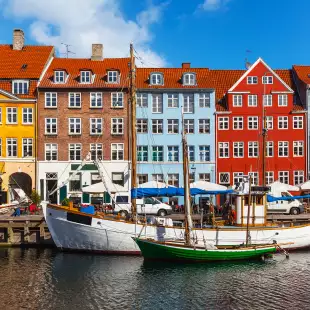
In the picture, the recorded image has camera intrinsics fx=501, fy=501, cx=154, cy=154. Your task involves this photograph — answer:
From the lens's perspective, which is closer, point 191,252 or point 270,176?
point 191,252

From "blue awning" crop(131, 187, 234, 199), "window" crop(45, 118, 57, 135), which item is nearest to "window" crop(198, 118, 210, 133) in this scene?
"blue awning" crop(131, 187, 234, 199)

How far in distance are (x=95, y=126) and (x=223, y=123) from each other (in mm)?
13047

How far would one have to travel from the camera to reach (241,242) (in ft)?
103

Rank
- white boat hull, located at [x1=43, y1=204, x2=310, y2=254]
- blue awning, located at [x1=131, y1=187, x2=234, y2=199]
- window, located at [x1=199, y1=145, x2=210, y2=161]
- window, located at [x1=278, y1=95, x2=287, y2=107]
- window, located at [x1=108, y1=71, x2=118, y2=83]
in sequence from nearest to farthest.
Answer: white boat hull, located at [x1=43, y1=204, x2=310, y2=254] → blue awning, located at [x1=131, y1=187, x2=234, y2=199] → window, located at [x1=108, y1=71, x2=118, y2=83] → window, located at [x1=199, y1=145, x2=210, y2=161] → window, located at [x1=278, y1=95, x2=287, y2=107]

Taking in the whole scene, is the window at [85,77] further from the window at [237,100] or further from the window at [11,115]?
the window at [237,100]

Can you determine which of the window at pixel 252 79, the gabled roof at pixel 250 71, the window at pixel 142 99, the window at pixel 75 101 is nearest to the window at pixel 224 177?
the gabled roof at pixel 250 71

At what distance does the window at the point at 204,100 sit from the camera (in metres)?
51.2

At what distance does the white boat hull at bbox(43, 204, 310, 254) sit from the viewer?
3097cm

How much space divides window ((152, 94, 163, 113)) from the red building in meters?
5.93

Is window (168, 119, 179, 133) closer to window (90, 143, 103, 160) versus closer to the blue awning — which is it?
window (90, 143, 103, 160)

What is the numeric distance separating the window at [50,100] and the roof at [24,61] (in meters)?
2.17

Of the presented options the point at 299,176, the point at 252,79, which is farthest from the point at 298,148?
the point at 252,79

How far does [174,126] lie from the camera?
168 feet

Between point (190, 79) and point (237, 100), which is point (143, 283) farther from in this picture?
point (237, 100)
